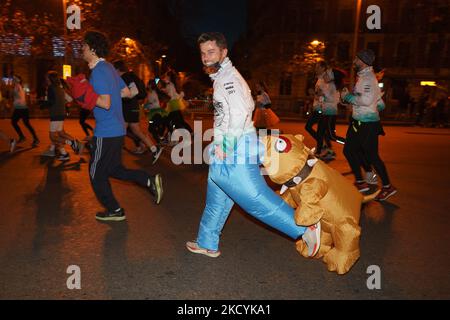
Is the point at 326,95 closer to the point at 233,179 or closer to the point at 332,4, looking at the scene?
the point at 233,179

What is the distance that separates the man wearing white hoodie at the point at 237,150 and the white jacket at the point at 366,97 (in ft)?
8.55

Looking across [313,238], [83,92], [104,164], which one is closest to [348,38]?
[104,164]

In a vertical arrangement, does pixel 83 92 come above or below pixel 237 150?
above

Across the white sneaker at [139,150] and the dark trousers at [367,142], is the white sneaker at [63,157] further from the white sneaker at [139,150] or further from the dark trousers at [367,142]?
the dark trousers at [367,142]

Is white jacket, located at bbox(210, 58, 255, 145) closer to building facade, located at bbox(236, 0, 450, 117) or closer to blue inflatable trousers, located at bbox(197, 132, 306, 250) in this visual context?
blue inflatable trousers, located at bbox(197, 132, 306, 250)

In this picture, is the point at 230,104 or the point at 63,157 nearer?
the point at 230,104

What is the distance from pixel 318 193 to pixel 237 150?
69 centimetres

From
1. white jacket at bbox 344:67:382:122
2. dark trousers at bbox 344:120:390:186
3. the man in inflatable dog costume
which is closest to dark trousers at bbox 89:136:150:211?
the man in inflatable dog costume

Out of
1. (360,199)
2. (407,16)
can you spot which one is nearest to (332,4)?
(407,16)

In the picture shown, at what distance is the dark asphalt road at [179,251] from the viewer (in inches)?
122

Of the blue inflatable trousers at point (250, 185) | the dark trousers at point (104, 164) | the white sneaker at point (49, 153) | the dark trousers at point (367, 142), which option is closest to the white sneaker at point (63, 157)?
the white sneaker at point (49, 153)

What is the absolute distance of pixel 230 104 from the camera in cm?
316

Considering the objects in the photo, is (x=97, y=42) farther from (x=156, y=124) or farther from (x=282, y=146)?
(x=156, y=124)

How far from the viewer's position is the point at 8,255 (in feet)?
11.8
